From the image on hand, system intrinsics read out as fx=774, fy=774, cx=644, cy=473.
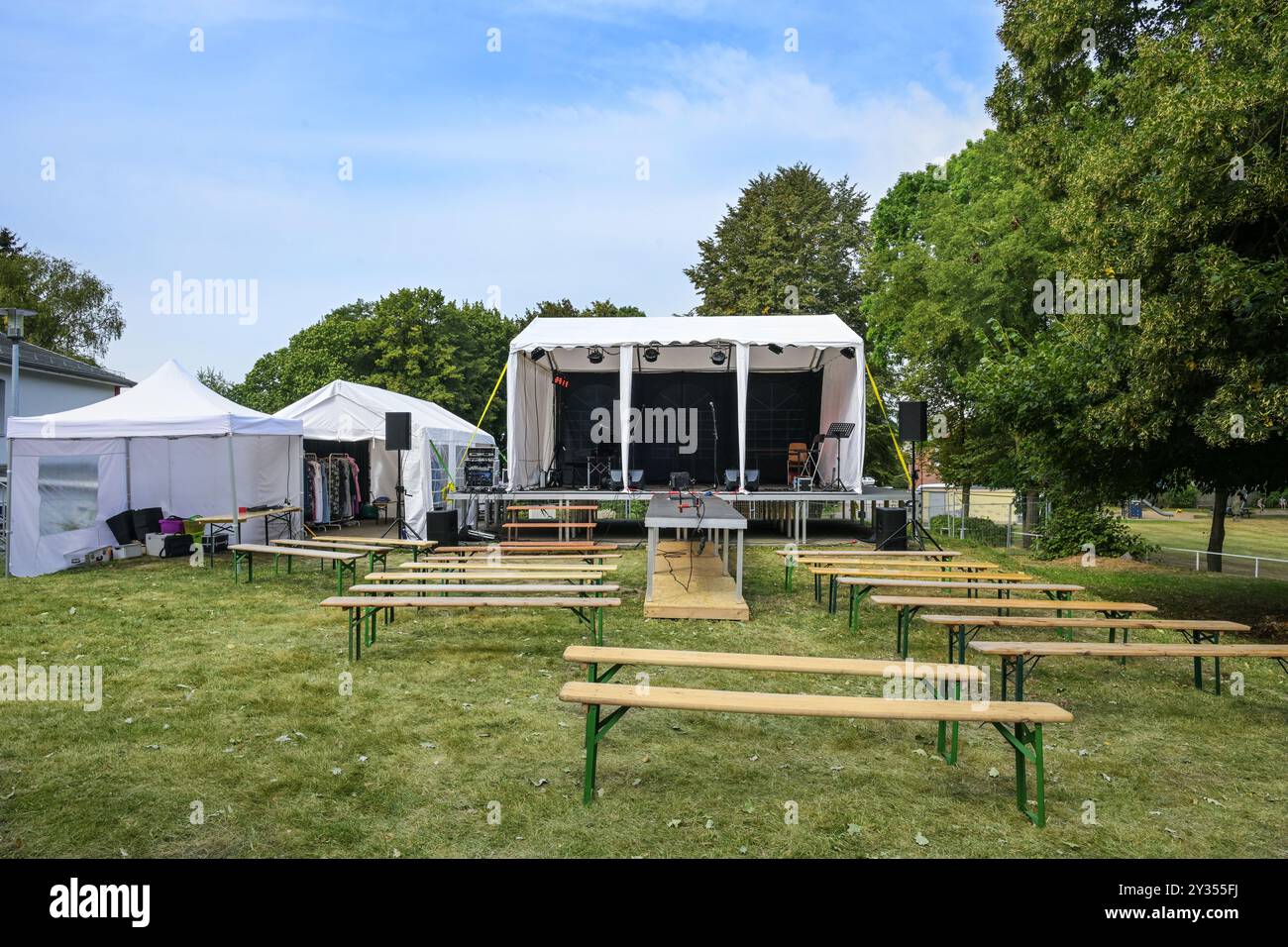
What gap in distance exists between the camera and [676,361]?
16.2 metres

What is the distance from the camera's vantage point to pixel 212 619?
686 centimetres

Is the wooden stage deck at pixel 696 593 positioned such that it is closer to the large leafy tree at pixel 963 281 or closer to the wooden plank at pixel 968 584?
the wooden plank at pixel 968 584

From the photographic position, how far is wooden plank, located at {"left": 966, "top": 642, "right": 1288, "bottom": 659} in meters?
4.07

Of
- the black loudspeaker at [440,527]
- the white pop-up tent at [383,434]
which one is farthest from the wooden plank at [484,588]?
the white pop-up tent at [383,434]

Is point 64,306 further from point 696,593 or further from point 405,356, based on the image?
point 696,593

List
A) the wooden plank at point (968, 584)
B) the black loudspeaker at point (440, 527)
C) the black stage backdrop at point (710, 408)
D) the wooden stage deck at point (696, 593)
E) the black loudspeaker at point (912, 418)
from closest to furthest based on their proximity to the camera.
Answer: the wooden plank at point (968, 584)
the wooden stage deck at point (696, 593)
the black loudspeaker at point (912, 418)
the black loudspeaker at point (440, 527)
the black stage backdrop at point (710, 408)

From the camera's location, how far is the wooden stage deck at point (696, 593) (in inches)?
267

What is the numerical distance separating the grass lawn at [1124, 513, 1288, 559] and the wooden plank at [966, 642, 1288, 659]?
16657 mm

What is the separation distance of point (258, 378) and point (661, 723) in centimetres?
3868

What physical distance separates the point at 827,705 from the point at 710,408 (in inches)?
542

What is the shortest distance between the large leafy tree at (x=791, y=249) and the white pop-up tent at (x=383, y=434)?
13.5 metres

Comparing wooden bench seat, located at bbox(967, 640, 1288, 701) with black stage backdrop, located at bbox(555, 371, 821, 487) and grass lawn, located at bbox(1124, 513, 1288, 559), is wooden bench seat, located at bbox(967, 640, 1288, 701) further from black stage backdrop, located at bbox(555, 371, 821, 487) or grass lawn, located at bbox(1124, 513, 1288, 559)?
grass lawn, located at bbox(1124, 513, 1288, 559)

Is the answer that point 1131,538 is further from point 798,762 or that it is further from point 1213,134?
point 798,762
